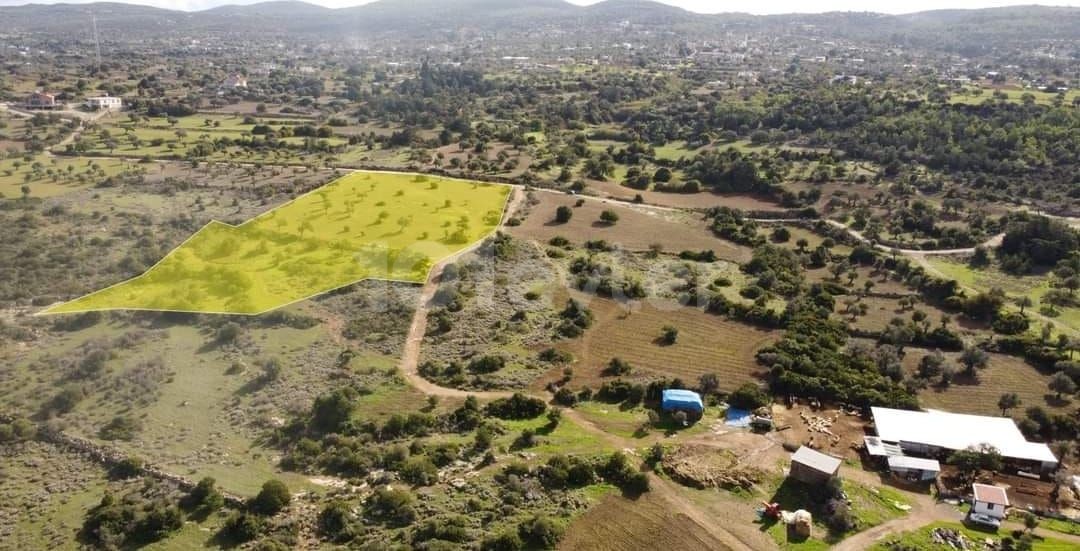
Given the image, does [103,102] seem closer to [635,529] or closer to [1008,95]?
[635,529]

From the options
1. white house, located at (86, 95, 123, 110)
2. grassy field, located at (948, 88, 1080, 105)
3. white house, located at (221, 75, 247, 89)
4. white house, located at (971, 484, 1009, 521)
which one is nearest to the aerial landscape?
white house, located at (971, 484, 1009, 521)

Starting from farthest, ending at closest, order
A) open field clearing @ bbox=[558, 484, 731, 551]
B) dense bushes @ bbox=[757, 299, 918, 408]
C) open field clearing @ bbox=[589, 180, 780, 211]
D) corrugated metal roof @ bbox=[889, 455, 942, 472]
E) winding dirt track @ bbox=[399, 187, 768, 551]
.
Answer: open field clearing @ bbox=[589, 180, 780, 211]
dense bushes @ bbox=[757, 299, 918, 408]
corrugated metal roof @ bbox=[889, 455, 942, 472]
winding dirt track @ bbox=[399, 187, 768, 551]
open field clearing @ bbox=[558, 484, 731, 551]

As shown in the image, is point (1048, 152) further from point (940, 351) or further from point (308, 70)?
point (308, 70)

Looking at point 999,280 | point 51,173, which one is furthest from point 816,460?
point 51,173

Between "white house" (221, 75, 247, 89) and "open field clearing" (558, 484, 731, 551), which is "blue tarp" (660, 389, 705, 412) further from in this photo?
"white house" (221, 75, 247, 89)

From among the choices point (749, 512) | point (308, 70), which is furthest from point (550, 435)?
point (308, 70)

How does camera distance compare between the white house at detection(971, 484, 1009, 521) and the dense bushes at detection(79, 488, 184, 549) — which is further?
the white house at detection(971, 484, 1009, 521)

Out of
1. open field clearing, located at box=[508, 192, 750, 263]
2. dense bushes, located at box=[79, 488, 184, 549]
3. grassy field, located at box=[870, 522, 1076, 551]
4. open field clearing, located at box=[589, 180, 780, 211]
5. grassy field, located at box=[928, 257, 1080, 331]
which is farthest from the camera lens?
open field clearing, located at box=[589, 180, 780, 211]

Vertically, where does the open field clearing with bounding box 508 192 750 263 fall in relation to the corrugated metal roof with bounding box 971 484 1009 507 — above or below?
above
